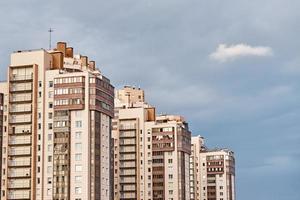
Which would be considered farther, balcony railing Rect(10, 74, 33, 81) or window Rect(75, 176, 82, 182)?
balcony railing Rect(10, 74, 33, 81)

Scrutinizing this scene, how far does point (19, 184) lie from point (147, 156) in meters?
50.3

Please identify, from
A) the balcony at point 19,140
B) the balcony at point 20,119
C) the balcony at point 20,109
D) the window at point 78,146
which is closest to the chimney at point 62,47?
the balcony at point 20,109

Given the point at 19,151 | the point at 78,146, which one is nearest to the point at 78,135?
the point at 78,146

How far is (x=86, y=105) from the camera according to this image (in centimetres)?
12962

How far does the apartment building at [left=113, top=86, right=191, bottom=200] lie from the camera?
17475 cm

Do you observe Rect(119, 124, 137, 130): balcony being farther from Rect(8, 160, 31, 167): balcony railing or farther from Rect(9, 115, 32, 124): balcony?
Rect(8, 160, 31, 167): balcony railing

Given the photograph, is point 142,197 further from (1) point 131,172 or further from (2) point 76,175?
(2) point 76,175

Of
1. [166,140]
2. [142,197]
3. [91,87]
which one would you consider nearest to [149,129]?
[166,140]

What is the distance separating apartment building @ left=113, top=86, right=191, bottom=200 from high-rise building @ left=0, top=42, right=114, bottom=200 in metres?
37.8

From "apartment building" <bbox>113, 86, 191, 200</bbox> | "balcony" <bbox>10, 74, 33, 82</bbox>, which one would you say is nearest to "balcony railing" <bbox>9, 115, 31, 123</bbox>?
"balcony" <bbox>10, 74, 33, 82</bbox>

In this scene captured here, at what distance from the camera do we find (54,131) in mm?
130750

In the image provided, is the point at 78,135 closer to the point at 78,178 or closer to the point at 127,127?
the point at 78,178

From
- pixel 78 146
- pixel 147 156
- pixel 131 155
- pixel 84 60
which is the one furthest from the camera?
pixel 147 156

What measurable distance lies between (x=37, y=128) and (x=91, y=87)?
1298cm
